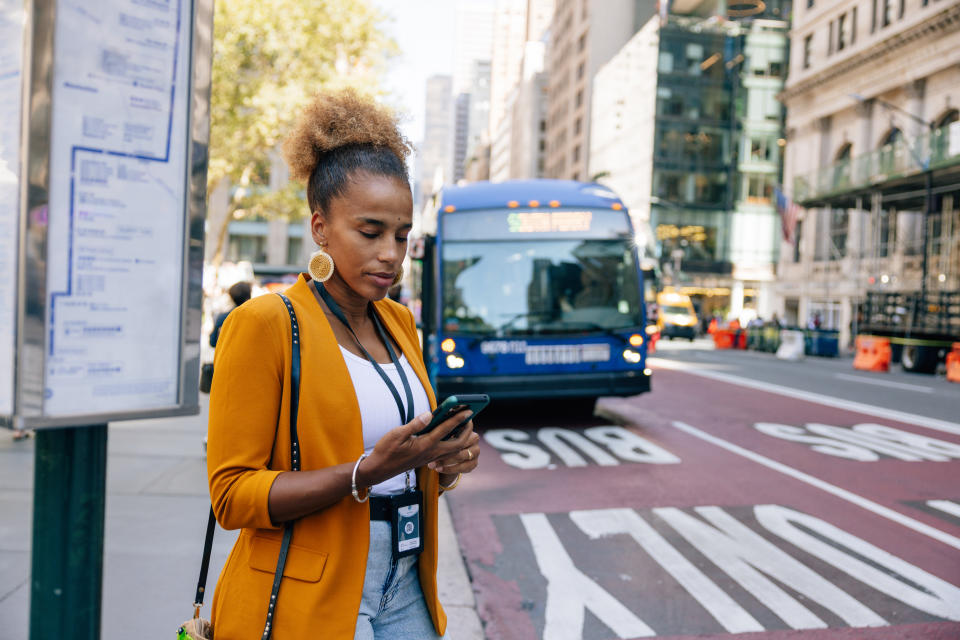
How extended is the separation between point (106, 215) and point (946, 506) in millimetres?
6739

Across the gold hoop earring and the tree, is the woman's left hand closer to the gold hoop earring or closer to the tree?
the gold hoop earring

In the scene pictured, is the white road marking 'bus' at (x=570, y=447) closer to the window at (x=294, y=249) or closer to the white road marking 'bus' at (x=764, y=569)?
the white road marking 'bus' at (x=764, y=569)

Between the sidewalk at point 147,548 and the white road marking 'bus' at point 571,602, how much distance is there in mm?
433

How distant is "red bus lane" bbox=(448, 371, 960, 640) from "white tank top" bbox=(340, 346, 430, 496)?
2.41 m

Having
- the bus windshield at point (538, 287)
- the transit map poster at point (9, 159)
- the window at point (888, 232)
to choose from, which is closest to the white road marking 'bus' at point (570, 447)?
the bus windshield at point (538, 287)

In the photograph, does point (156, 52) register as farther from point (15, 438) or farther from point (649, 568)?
point (15, 438)

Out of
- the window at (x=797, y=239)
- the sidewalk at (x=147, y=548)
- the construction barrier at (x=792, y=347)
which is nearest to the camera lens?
the sidewalk at (x=147, y=548)

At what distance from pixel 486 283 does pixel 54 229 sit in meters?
8.20

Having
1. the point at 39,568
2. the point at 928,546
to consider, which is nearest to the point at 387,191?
the point at 39,568

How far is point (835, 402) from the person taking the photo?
13.2 meters

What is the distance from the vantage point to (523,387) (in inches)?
379

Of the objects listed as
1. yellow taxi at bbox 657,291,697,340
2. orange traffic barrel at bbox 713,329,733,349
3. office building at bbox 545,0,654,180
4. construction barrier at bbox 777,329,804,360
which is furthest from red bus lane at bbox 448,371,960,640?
office building at bbox 545,0,654,180

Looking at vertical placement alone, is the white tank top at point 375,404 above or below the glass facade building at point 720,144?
below

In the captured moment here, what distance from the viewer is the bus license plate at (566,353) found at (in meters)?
9.72
